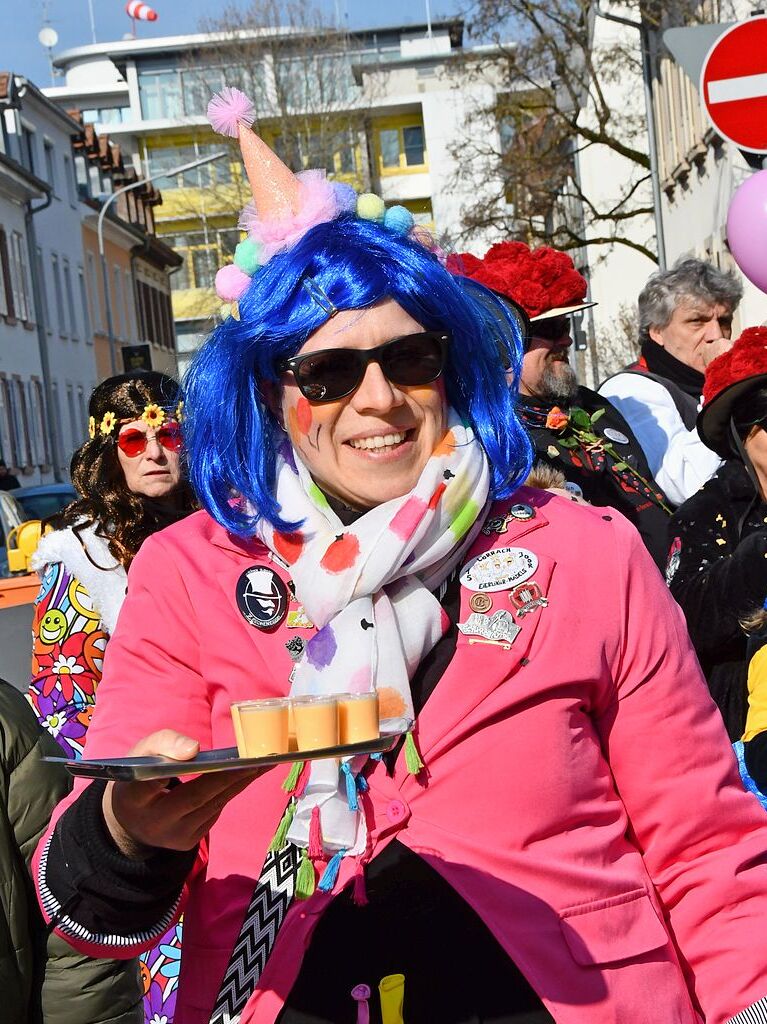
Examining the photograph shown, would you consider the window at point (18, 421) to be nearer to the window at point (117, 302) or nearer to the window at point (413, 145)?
the window at point (117, 302)

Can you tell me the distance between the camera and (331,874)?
93.9 inches

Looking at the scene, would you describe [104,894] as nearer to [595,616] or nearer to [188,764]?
[188,764]

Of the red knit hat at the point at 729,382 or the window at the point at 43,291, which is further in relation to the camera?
the window at the point at 43,291

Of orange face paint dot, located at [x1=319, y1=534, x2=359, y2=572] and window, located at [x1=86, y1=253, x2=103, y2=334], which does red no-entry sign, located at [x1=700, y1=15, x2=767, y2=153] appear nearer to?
orange face paint dot, located at [x1=319, y1=534, x2=359, y2=572]

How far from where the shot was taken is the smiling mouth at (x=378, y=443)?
269 centimetres

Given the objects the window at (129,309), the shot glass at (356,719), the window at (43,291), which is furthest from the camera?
the window at (129,309)

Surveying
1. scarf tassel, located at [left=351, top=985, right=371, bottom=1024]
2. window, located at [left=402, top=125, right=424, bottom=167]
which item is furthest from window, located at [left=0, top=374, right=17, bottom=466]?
scarf tassel, located at [left=351, top=985, right=371, bottom=1024]

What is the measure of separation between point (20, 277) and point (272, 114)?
806 cm

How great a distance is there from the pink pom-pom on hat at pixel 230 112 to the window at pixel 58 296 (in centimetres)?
4623

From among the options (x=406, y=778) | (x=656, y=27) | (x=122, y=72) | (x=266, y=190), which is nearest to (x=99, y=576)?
(x=266, y=190)

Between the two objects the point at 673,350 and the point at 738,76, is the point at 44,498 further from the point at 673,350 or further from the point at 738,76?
the point at 738,76

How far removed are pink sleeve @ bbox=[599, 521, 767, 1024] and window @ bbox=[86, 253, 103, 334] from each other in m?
51.9

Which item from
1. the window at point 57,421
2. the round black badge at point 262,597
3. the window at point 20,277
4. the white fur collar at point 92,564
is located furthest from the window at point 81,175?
the round black badge at point 262,597

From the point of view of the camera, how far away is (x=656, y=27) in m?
22.4
